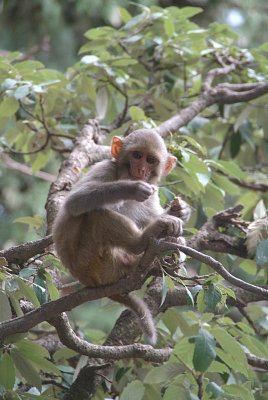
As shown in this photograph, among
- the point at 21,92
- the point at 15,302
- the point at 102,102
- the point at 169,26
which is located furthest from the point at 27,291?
the point at 169,26

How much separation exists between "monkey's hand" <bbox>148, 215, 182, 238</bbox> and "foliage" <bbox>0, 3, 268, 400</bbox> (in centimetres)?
19

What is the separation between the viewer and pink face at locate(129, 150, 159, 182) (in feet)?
12.2

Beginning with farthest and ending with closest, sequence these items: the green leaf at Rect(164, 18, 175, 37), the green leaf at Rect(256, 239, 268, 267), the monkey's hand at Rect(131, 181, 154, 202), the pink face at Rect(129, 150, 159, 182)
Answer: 1. the green leaf at Rect(164, 18, 175, 37)
2. the pink face at Rect(129, 150, 159, 182)
3. the green leaf at Rect(256, 239, 268, 267)
4. the monkey's hand at Rect(131, 181, 154, 202)

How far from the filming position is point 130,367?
396cm

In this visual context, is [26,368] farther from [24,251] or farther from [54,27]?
[54,27]

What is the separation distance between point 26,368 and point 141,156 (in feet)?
3.74

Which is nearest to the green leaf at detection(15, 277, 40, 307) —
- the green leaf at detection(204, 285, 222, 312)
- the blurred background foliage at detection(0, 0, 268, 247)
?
the green leaf at detection(204, 285, 222, 312)

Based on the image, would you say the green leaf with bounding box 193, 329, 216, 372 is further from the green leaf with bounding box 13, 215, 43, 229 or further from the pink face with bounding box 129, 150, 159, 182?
the green leaf with bounding box 13, 215, 43, 229

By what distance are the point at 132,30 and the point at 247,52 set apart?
2.66ft

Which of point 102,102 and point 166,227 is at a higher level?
point 166,227

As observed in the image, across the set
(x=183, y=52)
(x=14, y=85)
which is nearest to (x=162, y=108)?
(x=183, y=52)

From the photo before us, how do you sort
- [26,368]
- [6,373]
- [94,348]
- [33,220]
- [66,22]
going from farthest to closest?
1. [66,22]
2. [33,220]
3. [94,348]
4. [26,368]
5. [6,373]

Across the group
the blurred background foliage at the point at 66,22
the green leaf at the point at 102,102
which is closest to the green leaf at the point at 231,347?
the green leaf at the point at 102,102

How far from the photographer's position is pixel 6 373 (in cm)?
312
